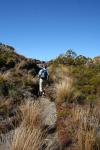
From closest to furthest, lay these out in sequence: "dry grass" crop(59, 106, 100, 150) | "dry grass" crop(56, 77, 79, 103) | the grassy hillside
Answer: the grassy hillside < "dry grass" crop(59, 106, 100, 150) < "dry grass" crop(56, 77, 79, 103)

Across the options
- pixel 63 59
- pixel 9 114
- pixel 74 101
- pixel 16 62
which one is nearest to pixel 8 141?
pixel 9 114

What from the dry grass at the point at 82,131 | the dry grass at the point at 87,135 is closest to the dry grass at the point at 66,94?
the dry grass at the point at 82,131

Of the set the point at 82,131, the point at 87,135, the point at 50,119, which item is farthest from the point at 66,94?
the point at 87,135

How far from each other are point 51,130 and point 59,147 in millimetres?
1356

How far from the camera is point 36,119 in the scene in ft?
33.2

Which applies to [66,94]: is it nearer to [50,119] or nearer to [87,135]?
[50,119]

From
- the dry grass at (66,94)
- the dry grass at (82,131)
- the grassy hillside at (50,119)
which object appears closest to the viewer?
the grassy hillside at (50,119)

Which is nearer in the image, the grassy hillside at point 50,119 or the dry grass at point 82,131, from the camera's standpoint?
the grassy hillside at point 50,119

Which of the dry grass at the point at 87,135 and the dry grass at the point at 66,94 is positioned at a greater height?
the dry grass at the point at 66,94

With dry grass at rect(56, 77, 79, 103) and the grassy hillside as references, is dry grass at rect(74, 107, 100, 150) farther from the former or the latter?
dry grass at rect(56, 77, 79, 103)

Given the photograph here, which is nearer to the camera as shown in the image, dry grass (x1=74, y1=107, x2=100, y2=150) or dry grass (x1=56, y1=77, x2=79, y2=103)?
dry grass (x1=74, y1=107, x2=100, y2=150)

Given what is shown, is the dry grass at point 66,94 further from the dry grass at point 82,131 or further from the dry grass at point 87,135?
the dry grass at point 87,135

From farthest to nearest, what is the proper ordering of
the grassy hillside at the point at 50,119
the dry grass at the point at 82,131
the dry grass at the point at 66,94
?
the dry grass at the point at 66,94 < the dry grass at the point at 82,131 < the grassy hillside at the point at 50,119

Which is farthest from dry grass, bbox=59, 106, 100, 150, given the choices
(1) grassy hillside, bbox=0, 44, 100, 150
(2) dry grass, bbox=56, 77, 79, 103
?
(2) dry grass, bbox=56, 77, 79, 103
